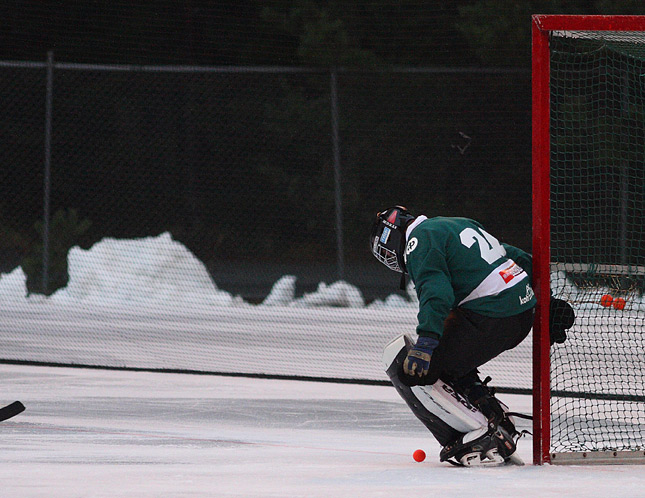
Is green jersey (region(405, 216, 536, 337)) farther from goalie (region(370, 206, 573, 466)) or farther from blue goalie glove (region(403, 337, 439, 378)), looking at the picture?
blue goalie glove (region(403, 337, 439, 378))

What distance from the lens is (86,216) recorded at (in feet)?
50.4

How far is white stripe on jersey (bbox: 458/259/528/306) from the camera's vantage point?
14.3 ft

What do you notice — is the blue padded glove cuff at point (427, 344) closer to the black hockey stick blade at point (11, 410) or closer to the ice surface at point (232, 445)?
the ice surface at point (232, 445)

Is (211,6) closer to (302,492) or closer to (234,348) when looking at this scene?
(234,348)

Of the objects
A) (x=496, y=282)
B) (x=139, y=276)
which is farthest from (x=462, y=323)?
(x=139, y=276)

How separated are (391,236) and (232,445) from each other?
1253 millimetres

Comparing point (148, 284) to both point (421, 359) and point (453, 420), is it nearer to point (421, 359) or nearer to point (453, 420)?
point (453, 420)

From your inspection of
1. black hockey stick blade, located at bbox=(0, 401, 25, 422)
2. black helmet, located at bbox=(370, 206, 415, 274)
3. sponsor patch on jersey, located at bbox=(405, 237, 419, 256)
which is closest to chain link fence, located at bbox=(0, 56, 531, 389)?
black hockey stick blade, located at bbox=(0, 401, 25, 422)

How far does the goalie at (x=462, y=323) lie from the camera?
4312mm

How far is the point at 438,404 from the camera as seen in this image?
14.3ft

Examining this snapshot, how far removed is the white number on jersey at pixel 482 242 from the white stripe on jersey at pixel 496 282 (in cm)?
5

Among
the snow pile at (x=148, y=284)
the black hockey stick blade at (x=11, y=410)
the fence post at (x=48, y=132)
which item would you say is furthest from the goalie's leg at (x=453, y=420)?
the fence post at (x=48, y=132)

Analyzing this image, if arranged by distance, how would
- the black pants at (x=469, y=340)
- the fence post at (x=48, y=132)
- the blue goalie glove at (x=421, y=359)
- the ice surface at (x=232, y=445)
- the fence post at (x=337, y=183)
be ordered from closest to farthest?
the ice surface at (x=232, y=445)
the blue goalie glove at (x=421, y=359)
the black pants at (x=469, y=340)
the fence post at (x=337, y=183)
the fence post at (x=48, y=132)

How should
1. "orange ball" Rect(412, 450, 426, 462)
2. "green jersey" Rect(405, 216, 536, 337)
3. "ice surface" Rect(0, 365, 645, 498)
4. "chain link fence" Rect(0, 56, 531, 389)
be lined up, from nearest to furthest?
"ice surface" Rect(0, 365, 645, 498)
"green jersey" Rect(405, 216, 536, 337)
"orange ball" Rect(412, 450, 426, 462)
"chain link fence" Rect(0, 56, 531, 389)
